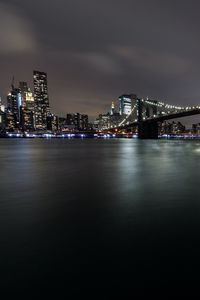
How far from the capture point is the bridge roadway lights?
111 m

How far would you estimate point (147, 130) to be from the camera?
379ft

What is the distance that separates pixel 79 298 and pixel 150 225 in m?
4.59

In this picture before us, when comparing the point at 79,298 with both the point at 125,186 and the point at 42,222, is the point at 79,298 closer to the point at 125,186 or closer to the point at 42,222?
the point at 42,222

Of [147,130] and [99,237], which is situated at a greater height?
[147,130]

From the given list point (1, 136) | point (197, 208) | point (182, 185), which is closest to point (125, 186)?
point (182, 185)

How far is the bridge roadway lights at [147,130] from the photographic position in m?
111

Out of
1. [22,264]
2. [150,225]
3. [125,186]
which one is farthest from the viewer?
[125,186]

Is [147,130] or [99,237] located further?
[147,130]

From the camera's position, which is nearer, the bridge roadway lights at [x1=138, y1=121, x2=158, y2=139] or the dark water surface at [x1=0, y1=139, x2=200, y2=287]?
the dark water surface at [x1=0, y1=139, x2=200, y2=287]

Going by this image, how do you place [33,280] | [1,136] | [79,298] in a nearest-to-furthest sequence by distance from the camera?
[79,298] → [33,280] → [1,136]

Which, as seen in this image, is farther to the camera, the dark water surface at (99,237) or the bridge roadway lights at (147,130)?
the bridge roadway lights at (147,130)

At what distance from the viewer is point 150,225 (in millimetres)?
9516

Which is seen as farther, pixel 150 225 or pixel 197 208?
pixel 197 208

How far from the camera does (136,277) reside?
19.6 feet
